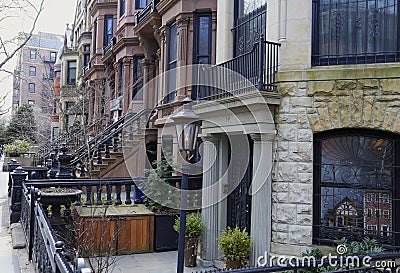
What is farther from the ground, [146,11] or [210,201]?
[146,11]

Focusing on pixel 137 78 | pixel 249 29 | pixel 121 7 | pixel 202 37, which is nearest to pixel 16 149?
Answer: pixel 121 7


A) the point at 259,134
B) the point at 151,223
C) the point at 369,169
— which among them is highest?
the point at 259,134

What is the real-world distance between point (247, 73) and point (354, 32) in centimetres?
190

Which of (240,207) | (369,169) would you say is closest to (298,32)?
(369,169)

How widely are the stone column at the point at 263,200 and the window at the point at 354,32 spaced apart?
64.6 inches

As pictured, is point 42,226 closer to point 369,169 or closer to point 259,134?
point 259,134

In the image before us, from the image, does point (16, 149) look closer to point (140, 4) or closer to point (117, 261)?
point (140, 4)

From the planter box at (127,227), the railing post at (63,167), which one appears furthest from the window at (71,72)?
the planter box at (127,227)

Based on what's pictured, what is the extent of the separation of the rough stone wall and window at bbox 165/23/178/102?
6514mm

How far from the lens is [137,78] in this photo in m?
17.5

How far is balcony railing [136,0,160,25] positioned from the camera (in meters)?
14.3

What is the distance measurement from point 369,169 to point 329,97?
131 centimetres

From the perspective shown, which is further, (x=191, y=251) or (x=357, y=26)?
(x=191, y=251)

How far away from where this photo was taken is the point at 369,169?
20.8 feet
